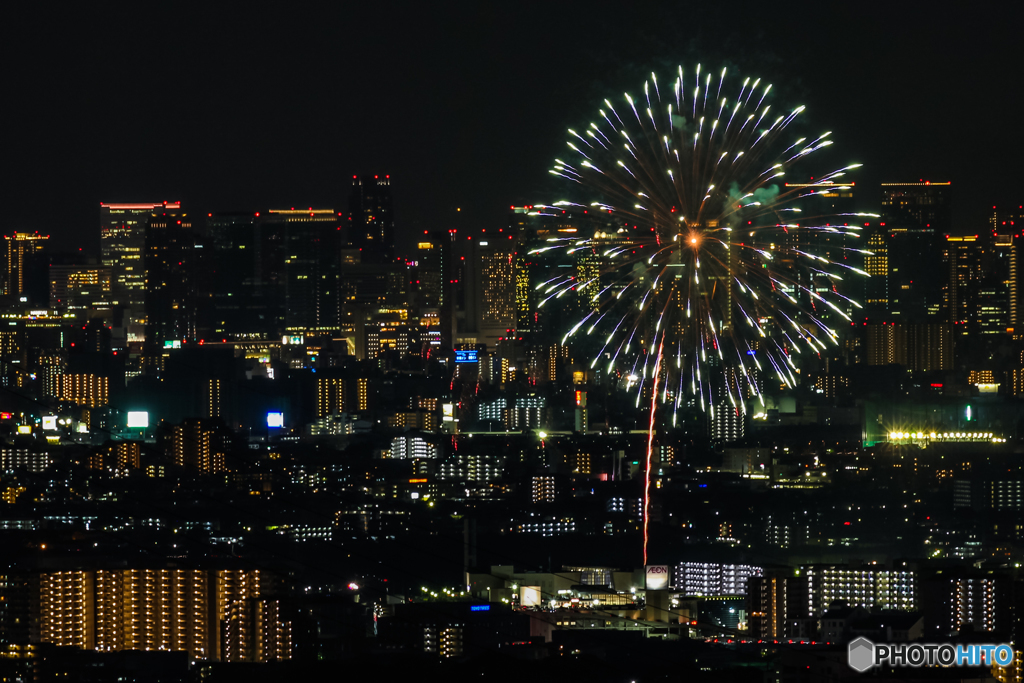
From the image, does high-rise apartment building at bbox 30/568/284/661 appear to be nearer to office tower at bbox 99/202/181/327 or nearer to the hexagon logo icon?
the hexagon logo icon

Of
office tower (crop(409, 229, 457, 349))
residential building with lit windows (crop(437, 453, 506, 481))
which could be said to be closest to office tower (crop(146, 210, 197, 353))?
office tower (crop(409, 229, 457, 349))

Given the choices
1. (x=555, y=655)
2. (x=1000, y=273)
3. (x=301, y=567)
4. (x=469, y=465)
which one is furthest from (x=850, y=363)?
(x=555, y=655)

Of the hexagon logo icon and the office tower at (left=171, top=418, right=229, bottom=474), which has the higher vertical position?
the hexagon logo icon

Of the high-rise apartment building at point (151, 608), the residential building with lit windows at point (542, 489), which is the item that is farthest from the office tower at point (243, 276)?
the high-rise apartment building at point (151, 608)

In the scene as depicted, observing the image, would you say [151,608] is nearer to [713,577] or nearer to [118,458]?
[713,577]

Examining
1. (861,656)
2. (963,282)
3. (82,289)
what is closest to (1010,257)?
(963,282)

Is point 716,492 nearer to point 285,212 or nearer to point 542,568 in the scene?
point 542,568
